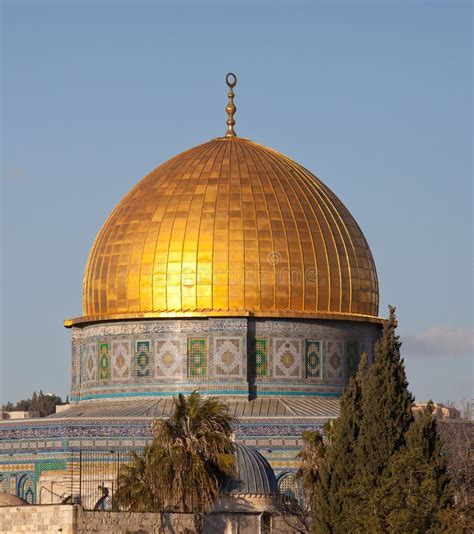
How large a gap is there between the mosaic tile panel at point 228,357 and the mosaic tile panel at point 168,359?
3.08ft

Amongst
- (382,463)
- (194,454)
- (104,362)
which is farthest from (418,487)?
(104,362)

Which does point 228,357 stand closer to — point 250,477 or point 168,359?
point 168,359

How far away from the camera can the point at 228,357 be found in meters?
53.3

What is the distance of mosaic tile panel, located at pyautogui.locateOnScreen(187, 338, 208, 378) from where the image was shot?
5334 cm

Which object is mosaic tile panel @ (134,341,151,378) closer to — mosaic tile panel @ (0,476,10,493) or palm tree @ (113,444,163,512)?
mosaic tile panel @ (0,476,10,493)

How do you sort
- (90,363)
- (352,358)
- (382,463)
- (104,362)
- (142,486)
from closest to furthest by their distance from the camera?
1. (382,463)
2. (142,486)
3. (352,358)
4. (104,362)
5. (90,363)

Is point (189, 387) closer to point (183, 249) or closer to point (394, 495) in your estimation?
point (183, 249)

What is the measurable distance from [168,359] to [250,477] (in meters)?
9.54

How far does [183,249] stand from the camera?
54.4 m

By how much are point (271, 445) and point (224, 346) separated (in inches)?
138

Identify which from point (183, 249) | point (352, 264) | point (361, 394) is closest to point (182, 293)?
point (183, 249)

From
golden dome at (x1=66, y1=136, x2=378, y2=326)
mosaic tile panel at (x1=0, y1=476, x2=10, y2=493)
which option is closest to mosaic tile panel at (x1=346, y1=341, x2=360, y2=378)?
golden dome at (x1=66, y1=136, x2=378, y2=326)

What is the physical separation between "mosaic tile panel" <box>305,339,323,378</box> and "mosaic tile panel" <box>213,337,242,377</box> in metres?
1.75

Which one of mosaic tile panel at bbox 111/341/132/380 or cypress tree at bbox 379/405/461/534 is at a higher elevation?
mosaic tile panel at bbox 111/341/132/380
